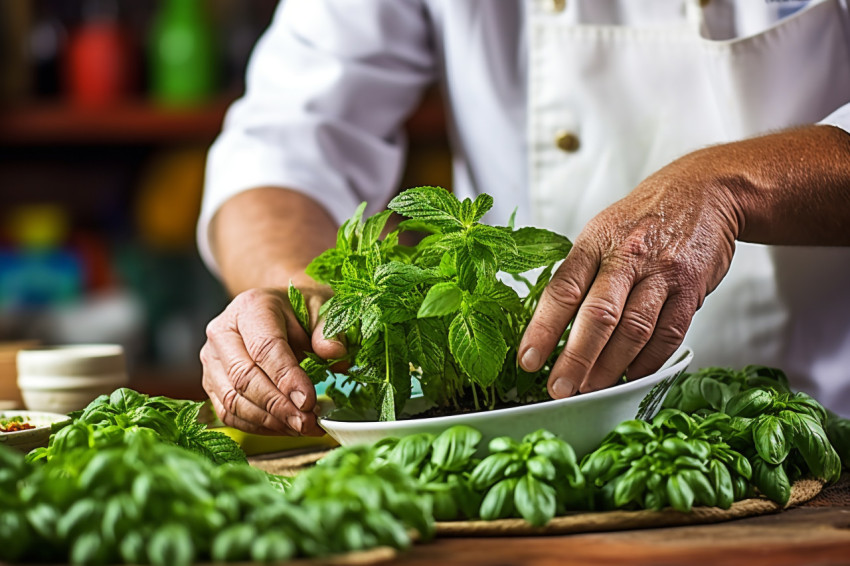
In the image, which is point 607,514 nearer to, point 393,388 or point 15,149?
point 393,388

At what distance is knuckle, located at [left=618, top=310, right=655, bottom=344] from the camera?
0.69 m

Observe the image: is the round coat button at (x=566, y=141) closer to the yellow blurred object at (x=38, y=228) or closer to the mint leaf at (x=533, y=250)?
the mint leaf at (x=533, y=250)

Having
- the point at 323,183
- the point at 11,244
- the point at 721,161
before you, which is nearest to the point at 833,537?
the point at 721,161

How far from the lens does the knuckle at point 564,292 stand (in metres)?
0.68

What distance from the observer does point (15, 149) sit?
231 centimetres

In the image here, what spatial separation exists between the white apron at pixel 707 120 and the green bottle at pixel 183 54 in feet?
3.67

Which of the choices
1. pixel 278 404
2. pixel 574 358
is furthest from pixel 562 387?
pixel 278 404

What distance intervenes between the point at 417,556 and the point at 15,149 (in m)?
2.10

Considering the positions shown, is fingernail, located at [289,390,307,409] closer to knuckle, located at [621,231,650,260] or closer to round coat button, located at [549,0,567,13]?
knuckle, located at [621,231,650,260]

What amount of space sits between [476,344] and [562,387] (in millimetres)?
68

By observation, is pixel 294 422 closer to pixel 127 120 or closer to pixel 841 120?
pixel 841 120

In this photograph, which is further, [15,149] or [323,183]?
[15,149]

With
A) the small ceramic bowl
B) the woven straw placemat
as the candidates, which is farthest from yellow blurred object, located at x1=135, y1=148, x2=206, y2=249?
the woven straw placemat

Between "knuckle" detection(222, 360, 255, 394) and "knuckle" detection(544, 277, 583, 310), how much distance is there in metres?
0.25
